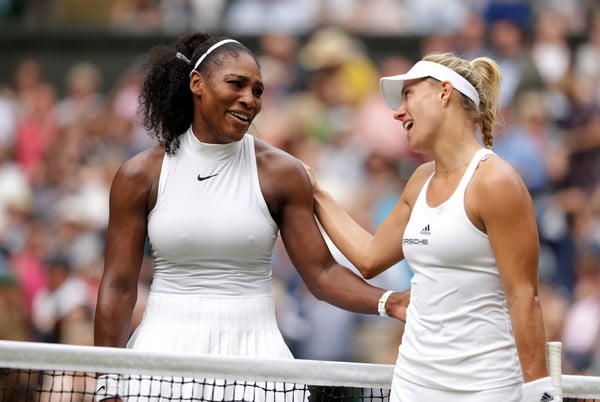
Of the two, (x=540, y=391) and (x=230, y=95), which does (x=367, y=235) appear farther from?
(x=540, y=391)

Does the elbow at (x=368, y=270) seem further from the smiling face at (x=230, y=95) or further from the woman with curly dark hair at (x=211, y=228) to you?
the smiling face at (x=230, y=95)

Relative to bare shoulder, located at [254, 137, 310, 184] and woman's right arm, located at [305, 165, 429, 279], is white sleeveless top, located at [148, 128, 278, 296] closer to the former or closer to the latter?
bare shoulder, located at [254, 137, 310, 184]

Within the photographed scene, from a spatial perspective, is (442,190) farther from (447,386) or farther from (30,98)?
(30,98)

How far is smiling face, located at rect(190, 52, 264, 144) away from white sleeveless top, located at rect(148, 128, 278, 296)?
133 mm

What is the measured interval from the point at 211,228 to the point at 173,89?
24.8 inches

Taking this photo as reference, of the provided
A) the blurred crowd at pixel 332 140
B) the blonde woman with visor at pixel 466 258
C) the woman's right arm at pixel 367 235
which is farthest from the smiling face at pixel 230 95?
the blurred crowd at pixel 332 140

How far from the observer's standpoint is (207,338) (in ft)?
16.2

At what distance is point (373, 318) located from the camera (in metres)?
9.18

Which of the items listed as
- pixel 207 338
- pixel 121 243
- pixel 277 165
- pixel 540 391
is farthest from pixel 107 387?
pixel 540 391

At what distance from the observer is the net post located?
4.19m

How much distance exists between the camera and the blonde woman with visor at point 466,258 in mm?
4203

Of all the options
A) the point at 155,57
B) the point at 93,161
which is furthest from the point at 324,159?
the point at 155,57

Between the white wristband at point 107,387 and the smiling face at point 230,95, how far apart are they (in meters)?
1.04

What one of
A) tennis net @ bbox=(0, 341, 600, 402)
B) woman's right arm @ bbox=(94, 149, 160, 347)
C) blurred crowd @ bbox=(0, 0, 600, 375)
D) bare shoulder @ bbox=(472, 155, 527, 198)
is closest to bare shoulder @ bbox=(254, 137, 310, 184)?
woman's right arm @ bbox=(94, 149, 160, 347)
